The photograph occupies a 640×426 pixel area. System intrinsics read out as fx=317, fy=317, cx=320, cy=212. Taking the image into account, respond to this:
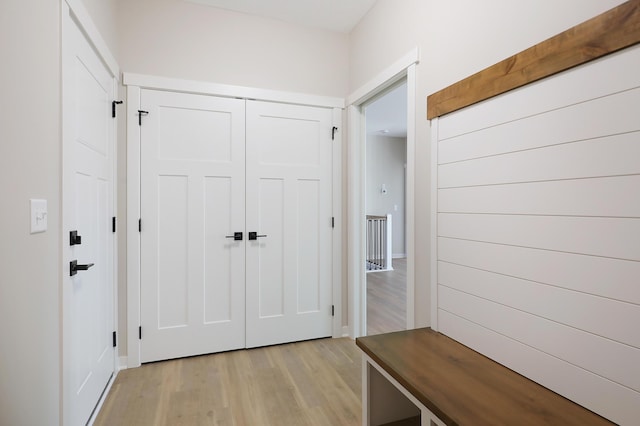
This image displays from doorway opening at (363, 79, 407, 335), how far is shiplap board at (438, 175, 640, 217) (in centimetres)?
123

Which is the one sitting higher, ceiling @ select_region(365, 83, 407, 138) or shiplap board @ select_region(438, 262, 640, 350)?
ceiling @ select_region(365, 83, 407, 138)

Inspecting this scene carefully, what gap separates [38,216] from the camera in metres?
1.20

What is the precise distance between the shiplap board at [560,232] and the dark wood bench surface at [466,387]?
0.53 metres

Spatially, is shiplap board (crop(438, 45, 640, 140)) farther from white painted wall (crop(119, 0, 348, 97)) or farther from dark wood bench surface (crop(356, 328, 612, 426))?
white painted wall (crop(119, 0, 348, 97))

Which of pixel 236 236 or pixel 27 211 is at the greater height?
pixel 27 211

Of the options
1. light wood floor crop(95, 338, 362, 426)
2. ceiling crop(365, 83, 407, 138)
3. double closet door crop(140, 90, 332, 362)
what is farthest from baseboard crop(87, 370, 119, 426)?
ceiling crop(365, 83, 407, 138)

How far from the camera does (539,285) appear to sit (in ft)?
4.02

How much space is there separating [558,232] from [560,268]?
13 centimetres

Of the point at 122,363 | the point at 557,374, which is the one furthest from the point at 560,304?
the point at 122,363

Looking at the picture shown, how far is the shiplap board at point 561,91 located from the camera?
969 mm

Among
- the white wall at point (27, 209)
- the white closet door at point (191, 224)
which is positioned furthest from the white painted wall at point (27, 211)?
the white closet door at point (191, 224)

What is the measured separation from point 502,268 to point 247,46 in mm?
2514

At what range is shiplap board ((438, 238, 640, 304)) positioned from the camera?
3.17 feet

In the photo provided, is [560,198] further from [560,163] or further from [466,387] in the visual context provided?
[466,387]
